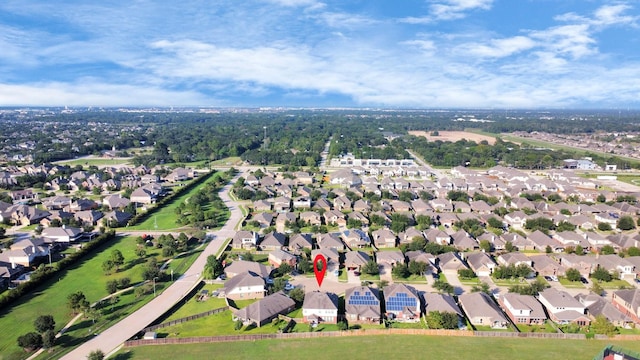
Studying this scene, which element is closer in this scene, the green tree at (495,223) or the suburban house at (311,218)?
the green tree at (495,223)

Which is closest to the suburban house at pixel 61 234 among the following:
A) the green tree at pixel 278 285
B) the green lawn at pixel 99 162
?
the green tree at pixel 278 285

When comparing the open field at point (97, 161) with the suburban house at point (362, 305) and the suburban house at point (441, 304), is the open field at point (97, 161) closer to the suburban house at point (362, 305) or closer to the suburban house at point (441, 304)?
the suburban house at point (362, 305)

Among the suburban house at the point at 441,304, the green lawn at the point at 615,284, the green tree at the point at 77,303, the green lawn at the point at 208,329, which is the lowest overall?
the green lawn at the point at 208,329

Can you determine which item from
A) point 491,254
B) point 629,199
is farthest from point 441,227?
point 629,199

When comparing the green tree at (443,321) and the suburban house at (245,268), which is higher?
the suburban house at (245,268)

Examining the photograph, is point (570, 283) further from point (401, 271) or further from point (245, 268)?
point (245, 268)

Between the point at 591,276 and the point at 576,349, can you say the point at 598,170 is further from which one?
the point at 576,349

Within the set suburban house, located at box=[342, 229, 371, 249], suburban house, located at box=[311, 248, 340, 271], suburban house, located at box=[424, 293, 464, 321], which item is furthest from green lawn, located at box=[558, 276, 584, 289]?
suburban house, located at box=[311, 248, 340, 271]
